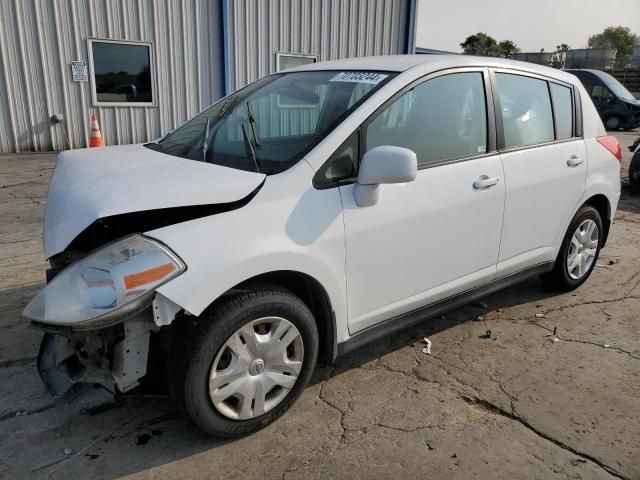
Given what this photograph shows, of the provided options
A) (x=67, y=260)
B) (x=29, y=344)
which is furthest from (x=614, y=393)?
(x=29, y=344)

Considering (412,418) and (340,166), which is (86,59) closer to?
(340,166)

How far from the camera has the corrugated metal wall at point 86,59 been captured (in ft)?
31.0

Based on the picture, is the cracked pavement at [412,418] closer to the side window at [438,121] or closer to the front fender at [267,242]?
the front fender at [267,242]

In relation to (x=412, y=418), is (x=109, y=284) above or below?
above

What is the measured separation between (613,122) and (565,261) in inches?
704

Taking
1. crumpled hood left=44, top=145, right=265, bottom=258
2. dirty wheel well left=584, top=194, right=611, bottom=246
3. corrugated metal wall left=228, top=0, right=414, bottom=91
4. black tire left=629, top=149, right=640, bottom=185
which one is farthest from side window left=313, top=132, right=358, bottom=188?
corrugated metal wall left=228, top=0, right=414, bottom=91

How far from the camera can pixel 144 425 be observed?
2609 mm

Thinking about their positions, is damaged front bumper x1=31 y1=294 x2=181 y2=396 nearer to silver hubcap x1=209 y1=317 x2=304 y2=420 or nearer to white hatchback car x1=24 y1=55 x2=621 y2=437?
white hatchback car x1=24 y1=55 x2=621 y2=437

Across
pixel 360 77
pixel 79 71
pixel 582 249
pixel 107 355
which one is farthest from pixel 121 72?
pixel 107 355

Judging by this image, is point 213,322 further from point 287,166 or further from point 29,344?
point 29,344

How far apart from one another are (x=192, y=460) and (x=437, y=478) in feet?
3.60

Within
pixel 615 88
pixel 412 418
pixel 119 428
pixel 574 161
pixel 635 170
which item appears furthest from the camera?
pixel 615 88

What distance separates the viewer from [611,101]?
61.5ft

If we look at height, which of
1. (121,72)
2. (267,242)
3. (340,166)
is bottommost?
(267,242)
